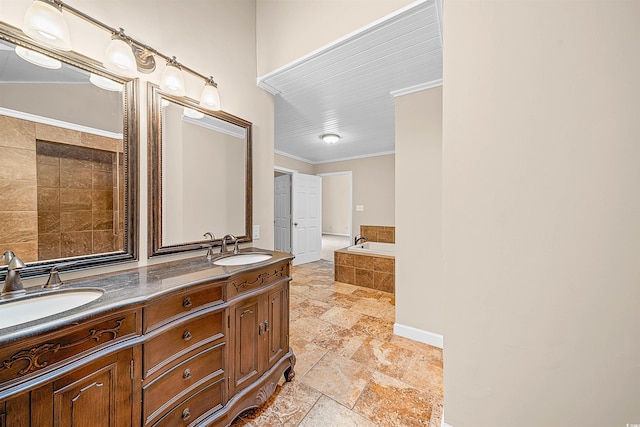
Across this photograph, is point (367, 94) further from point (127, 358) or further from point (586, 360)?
point (127, 358)

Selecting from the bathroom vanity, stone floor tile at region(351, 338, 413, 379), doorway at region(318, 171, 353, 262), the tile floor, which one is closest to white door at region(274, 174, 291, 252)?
the tile floor

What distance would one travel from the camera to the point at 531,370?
1.11 meters

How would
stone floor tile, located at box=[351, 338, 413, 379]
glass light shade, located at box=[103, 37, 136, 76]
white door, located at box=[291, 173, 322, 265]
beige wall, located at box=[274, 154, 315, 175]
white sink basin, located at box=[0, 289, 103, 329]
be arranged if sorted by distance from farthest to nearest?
white door, located at box=[291, 173, 322, 265]
beige wall, located at box=[274, 154, 315, 175]
stone floor tile, located at box=[351, 338, 413, 379]
glass light shade, located at box=[103, 37, 136, 76]
white sink basin, located at box=[0, 289, 103, 329]

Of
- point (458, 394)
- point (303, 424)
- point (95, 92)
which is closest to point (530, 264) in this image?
point (458, 394)

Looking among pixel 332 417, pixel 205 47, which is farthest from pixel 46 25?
pixel 332 417

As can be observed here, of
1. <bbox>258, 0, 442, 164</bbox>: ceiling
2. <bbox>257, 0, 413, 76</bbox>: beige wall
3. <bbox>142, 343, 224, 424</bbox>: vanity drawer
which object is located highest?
<bbox>257, 0, 413, 76</bbox>: beige wall

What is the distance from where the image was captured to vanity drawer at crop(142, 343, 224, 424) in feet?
3.28

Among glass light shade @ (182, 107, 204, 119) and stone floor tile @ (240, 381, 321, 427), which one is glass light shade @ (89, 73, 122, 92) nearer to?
glass light shade @ (182, 107, 204, 119)

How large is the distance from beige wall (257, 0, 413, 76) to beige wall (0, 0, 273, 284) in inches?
5.5

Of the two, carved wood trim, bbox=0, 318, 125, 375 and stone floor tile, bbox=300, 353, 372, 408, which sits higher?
carved wood trim, bbox=0, 318, 125, 375

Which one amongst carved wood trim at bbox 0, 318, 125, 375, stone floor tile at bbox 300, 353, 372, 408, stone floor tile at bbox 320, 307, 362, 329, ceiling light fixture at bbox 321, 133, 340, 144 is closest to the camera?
carved wood trim at bbox 0, 318, 125, 375

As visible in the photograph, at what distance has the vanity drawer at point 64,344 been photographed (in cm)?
68

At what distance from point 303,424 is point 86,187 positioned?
5.81ft

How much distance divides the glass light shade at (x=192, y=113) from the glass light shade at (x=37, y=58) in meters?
0.62
